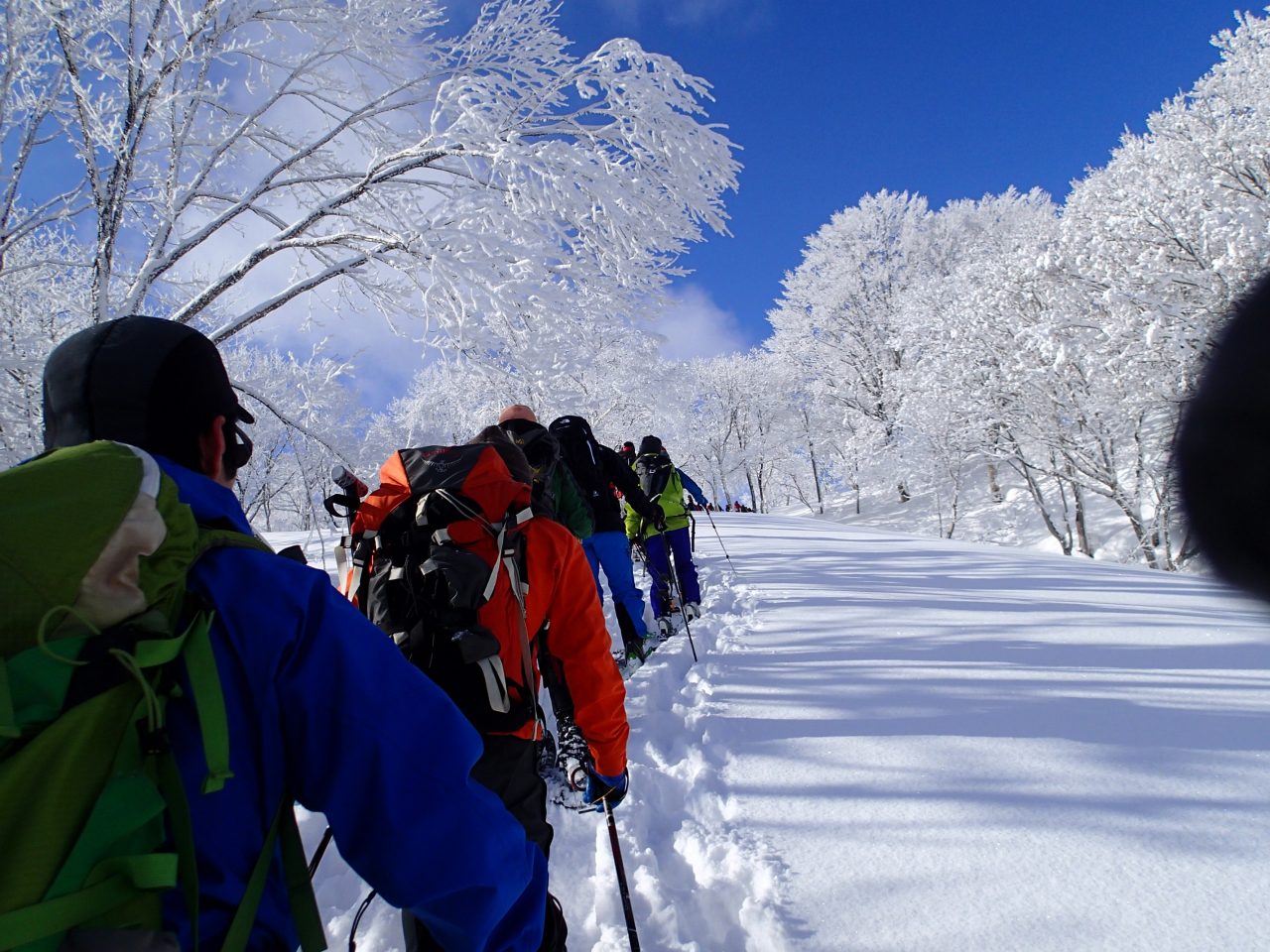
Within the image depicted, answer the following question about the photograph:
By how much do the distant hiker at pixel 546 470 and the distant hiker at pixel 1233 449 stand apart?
184cm

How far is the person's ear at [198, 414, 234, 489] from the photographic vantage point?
113 centimetres

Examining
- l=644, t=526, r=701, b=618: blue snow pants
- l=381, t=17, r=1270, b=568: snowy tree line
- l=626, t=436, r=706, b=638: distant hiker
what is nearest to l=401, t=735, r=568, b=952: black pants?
l=381, t=17, r=1270, b=568: snowy tree line

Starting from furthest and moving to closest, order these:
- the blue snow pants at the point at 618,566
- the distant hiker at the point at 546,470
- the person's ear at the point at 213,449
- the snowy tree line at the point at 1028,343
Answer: the snowy tree line at the point at 1028,343
the blue snow pants at the point at 618,566
the distant hiker at the point at 546,470
the person's ear at the point at 213,449

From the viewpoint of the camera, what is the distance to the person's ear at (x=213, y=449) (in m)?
1.13

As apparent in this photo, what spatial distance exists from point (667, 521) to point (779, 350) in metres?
26.6

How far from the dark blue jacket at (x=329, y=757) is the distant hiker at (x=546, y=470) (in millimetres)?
1241

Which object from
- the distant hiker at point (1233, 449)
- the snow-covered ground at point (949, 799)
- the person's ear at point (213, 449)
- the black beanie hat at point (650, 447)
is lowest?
the snow-covered ground at point (949, 799)

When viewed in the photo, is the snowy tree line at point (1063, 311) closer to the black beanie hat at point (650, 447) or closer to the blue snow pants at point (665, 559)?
the blue snow pants at point (665, 559)

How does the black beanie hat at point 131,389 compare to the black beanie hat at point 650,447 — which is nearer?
the black beanie hat at point 131,389

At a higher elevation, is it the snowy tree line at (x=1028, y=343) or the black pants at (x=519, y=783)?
the snowy tree line at (x=1028, y=343)

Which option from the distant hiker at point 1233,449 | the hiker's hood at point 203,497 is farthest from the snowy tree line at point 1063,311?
the hiker's hood at point 203,497

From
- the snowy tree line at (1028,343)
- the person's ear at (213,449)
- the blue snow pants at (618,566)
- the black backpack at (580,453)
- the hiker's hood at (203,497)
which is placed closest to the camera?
the hiker's hood at (203,497)

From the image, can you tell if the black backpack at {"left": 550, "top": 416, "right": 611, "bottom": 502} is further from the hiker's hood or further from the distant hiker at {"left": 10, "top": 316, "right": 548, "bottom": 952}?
the hiker's hood

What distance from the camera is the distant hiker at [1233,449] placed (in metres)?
0.59
